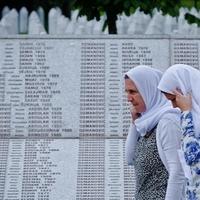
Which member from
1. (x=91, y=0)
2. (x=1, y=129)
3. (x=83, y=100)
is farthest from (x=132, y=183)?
(x=91, y=0)

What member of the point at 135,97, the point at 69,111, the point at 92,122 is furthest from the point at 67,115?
the point at 135,97

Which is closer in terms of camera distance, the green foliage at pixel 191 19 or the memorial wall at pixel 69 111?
the memorial wall at pixel 69 111

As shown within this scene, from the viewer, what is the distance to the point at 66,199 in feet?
18.1

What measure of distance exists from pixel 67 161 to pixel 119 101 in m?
0.96

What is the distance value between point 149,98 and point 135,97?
3.5 inches

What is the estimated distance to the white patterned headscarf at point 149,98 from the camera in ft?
10.7

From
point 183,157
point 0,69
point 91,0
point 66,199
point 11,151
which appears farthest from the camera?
point 91,0

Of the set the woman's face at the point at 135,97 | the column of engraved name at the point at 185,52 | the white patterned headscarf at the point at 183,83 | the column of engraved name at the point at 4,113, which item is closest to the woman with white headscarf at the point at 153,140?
the woman's face at the point at 135,97

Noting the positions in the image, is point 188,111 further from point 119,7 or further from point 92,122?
point 119,7

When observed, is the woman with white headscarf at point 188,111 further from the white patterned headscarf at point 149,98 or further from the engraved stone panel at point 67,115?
the engraved stone panel at point 67,115

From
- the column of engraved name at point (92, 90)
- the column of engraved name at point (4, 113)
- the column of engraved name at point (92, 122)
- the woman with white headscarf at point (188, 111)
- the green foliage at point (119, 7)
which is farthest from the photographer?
the green foliage at point (119, 7)

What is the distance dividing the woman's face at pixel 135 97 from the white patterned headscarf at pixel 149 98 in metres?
0.03

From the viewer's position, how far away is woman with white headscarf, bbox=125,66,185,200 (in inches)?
121

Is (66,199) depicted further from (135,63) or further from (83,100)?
(135,63)
